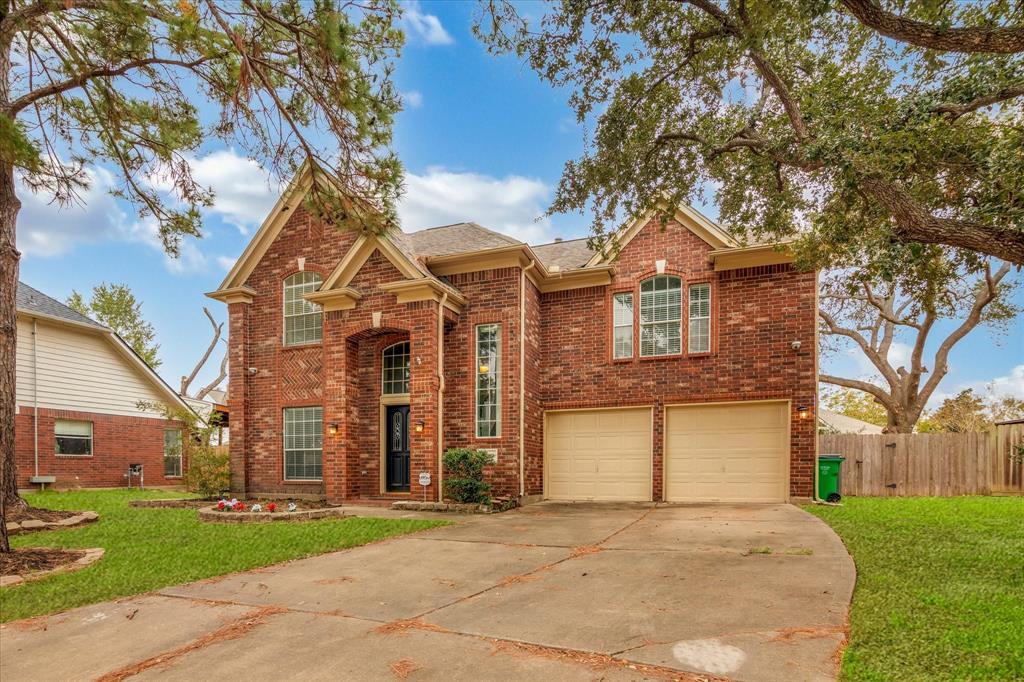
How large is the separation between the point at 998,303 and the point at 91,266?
132 feet

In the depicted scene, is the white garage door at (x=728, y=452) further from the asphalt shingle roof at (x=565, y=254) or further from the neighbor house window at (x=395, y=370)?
the neighbor house window at (x=395, y=370)

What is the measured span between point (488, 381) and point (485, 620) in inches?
320

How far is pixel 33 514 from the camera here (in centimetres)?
955

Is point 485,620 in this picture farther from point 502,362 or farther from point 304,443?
point 304,443

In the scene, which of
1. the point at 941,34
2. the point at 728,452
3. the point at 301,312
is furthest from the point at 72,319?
the point at 941,34

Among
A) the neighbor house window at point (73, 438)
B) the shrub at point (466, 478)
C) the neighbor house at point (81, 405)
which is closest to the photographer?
the shrub at point (466, 478)

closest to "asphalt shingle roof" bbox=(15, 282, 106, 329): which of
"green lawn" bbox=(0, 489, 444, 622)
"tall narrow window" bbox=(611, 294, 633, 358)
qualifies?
"green lawn" bbox=(0, 489, 444, 622)

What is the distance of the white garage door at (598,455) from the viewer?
12.6 m

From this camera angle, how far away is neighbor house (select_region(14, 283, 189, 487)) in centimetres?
1547

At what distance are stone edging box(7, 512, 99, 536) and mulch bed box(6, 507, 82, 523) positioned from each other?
0.44 feet

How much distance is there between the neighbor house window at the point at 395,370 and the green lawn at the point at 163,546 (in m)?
3.85

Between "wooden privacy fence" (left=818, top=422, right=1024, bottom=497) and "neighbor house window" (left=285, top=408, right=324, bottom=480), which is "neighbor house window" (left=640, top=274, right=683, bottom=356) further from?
"neighbor house window" (left=285, top=408, right=324, bottom=480)

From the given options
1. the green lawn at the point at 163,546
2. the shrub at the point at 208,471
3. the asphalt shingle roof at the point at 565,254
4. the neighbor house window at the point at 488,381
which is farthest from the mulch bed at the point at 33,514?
the asphalt shingle roof at the point at 565,254

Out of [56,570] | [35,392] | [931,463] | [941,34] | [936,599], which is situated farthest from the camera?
[35,392]
